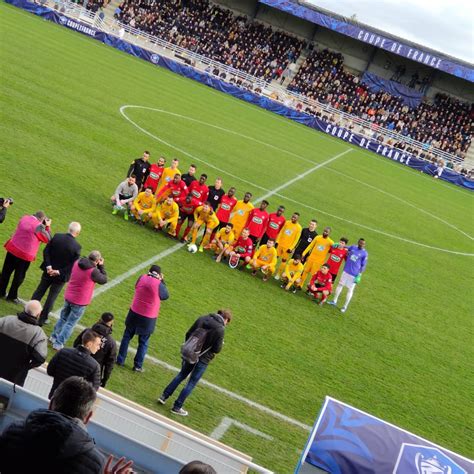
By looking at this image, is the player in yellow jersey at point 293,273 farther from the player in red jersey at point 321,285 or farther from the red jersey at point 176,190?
the red jersey at point 176,190

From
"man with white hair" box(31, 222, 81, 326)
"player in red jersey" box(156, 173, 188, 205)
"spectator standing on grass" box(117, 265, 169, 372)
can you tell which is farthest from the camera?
"player in red jersey" box(156, 173, 188, 205)

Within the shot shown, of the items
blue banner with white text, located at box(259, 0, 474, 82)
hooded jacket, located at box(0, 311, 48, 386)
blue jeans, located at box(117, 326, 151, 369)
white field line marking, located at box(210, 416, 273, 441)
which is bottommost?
white field line marking, located at box(210, 416, 273, 441)

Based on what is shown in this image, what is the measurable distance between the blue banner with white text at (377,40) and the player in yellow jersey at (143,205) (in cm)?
4305

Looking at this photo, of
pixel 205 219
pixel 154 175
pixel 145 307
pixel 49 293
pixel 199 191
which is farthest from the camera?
pixel 154 175

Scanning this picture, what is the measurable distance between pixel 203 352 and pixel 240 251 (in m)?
6.89

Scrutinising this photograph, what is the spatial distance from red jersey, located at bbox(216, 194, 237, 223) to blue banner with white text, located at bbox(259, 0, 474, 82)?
137 feet

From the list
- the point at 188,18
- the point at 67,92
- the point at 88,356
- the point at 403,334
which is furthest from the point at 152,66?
the point at 88,356

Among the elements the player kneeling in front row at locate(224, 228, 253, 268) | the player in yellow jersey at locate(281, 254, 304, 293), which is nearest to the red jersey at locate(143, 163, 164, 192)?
the player kneeling in front row at locate(224, 228, 253, 268)

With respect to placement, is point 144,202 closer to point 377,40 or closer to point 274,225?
point 274,225

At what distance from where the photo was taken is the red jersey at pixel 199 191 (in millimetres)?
16438

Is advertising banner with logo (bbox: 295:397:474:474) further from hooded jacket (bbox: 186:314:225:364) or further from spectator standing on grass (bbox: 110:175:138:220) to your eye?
spectator standing on grass (bbox: 110:175:138:220)

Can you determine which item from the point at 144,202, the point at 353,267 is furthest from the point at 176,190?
the point at 353,267

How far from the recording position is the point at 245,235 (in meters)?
15.6

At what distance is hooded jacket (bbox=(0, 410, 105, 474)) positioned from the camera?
13.3ft
